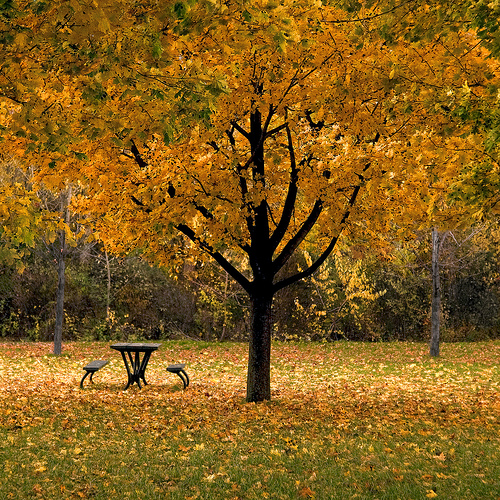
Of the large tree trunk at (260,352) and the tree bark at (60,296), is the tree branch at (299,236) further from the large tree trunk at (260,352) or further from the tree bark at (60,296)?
the tree bark at (60,296)

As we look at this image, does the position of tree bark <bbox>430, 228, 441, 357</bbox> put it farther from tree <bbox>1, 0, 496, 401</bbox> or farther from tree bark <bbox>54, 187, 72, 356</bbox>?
tree bark <bbox>54, 187, 72, 356</bbox>

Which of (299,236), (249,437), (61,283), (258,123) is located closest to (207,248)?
(299,236)

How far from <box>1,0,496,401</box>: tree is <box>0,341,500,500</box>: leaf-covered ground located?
162cm

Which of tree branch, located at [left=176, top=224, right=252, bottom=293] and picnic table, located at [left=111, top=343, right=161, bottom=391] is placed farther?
picnic table, located at [left=111, top=343, right=161, bottom=391]

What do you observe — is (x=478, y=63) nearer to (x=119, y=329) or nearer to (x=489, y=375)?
(x=489, y=375)

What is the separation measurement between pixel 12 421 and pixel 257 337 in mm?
3655

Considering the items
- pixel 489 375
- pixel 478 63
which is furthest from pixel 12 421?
pixel 489 375

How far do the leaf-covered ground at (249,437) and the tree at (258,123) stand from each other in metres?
1.62

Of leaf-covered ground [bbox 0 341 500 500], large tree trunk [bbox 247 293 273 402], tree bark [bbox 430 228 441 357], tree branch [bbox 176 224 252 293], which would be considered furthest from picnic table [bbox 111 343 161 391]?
tree bark [bbox 430 228 441 357]

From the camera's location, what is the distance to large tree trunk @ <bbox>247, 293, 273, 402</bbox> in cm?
932

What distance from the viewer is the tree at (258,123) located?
4410mm

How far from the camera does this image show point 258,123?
924 cm

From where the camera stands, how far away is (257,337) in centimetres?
933

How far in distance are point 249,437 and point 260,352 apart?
104 inches
